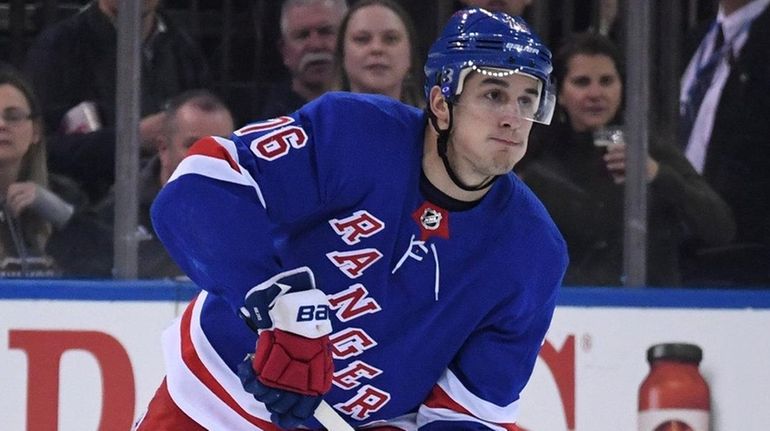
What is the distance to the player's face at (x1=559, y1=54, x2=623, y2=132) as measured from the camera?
135 inches

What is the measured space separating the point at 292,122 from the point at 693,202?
1.39 meters

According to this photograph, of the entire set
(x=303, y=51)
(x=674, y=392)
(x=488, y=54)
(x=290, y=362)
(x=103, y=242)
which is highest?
(x=303, y=51)

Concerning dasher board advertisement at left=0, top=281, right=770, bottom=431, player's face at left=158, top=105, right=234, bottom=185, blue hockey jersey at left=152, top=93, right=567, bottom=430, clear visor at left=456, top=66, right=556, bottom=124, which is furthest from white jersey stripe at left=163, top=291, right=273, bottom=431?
player's face at left=158, top=105, right=234, bottom=185

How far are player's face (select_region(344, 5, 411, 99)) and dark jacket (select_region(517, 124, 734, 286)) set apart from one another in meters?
0.34

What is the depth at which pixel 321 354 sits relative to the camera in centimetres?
216

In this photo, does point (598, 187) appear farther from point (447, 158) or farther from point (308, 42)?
point (447, 158)

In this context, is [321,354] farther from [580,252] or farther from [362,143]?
[580,252]

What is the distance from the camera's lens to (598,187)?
3.43m

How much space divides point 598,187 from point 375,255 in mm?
1207

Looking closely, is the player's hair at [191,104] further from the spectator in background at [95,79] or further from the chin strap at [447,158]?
the chin strap at [447,158]

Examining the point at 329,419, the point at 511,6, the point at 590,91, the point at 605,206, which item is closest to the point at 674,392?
the point at 605,206

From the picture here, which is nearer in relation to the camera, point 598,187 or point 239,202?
point 239,202

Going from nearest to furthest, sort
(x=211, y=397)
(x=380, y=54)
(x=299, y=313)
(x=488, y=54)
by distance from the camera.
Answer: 1. (x=299, y=313)
2. (x=488, y=54)
3. (x=211, y=397)
4. (x=380, y=54)

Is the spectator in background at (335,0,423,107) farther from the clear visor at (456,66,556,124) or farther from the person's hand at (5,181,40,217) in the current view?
the clear visor at (456,66,556,124)
